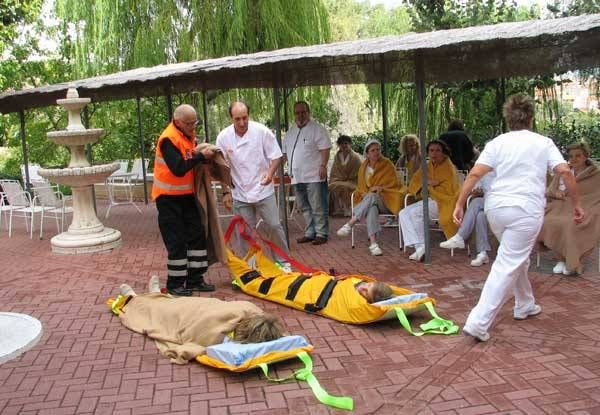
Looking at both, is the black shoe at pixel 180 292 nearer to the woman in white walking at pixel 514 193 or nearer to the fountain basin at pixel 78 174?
the woman in white walking at pixel 514 193

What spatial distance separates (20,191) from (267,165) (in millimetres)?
5283

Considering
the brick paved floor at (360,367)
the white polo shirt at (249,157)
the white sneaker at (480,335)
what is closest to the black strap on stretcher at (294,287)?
the brick paved floor at (360,367)

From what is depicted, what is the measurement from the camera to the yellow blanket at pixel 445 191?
7.08m

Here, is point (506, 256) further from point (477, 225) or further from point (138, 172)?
point (138, 172)

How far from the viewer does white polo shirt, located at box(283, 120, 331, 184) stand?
26.4 feet

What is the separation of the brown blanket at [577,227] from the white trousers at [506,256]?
73.3 inches

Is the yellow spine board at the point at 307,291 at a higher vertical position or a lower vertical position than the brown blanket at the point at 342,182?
lower

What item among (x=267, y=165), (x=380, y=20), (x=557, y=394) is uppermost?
(x=380, y=20)

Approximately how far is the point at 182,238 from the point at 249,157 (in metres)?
1.05

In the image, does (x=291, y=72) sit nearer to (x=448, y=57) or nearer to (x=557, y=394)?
(x=448, y=57)

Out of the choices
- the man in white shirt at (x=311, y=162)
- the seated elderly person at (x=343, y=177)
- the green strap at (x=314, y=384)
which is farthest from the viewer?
the seated elderly person at (x=343, y=177)

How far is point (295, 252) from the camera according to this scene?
7742 mm

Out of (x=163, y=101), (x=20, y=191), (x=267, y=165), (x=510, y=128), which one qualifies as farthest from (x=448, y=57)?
(x=163, y=101)

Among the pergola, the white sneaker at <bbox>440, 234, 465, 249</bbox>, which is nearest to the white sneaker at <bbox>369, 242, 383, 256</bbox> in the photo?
the pergola
